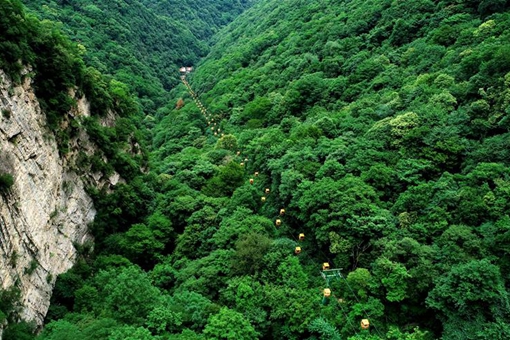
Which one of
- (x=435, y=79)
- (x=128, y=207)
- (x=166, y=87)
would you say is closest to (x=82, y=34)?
(x=166, y=87)

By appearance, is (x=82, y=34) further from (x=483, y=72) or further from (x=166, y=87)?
(x=483, y=72)

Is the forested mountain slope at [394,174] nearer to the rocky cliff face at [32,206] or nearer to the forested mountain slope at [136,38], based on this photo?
the rocky cliff face at [32,206]

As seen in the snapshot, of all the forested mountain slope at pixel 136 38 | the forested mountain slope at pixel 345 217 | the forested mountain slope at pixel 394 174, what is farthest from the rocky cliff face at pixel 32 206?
the forested mountain slope at pixel 136 38

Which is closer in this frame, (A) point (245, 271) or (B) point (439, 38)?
(A) point (245, 271)

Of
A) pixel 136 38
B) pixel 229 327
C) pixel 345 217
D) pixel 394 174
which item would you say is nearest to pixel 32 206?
pixel 229 327

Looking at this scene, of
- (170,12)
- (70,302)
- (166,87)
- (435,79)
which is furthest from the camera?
(170,12)

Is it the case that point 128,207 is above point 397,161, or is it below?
above

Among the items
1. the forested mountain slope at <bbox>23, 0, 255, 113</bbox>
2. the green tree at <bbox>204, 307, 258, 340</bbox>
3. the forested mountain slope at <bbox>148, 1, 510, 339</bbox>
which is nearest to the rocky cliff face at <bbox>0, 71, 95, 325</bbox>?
the forested mountain slope at <bbox>148, 1, 510, 339</bbox>
